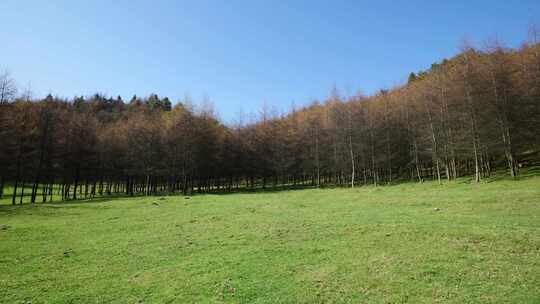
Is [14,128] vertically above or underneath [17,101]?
underneath

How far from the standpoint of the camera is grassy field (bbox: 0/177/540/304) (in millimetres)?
7629

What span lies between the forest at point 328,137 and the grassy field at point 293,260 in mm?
22633

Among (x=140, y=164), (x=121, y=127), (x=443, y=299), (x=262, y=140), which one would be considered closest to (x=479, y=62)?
(x=443, y=299)

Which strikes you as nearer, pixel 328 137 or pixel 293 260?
pixel 293 260

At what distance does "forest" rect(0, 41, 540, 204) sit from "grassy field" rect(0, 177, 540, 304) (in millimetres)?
22633

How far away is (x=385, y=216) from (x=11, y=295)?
1710cm

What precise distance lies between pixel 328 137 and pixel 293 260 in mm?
49658

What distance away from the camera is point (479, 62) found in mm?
36156

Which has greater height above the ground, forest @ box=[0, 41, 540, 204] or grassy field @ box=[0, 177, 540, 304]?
forest @ box=[0, 41, 540, 204]

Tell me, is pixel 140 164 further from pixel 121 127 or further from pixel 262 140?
pixel 262 140

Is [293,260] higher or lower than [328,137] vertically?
lower

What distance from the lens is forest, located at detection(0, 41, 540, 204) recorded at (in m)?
35.4

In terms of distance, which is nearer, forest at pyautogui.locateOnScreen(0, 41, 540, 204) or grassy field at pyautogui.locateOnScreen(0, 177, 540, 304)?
grassy field at pyautogui.locateOnScreen(0, 177, 540, 304)

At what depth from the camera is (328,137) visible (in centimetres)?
5825
